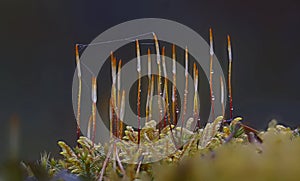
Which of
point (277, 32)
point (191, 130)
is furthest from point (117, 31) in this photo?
point (191, 130)

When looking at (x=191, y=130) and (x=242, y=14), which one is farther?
(x=242, y=14)

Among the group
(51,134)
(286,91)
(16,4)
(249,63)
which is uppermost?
(16,4)

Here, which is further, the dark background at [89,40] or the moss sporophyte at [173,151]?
the dark background at [89,40]

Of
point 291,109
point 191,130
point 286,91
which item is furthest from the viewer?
point 286,91

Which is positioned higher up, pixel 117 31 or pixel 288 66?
pixel 117 31

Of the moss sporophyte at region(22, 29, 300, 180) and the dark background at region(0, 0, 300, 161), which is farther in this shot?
the dark background at region(0, 0, 300, 161)

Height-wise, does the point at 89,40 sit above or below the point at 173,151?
above

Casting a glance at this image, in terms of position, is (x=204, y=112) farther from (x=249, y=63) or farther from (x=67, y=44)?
(x=67, y=44)

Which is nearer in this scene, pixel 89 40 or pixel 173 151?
pixel 173 151
